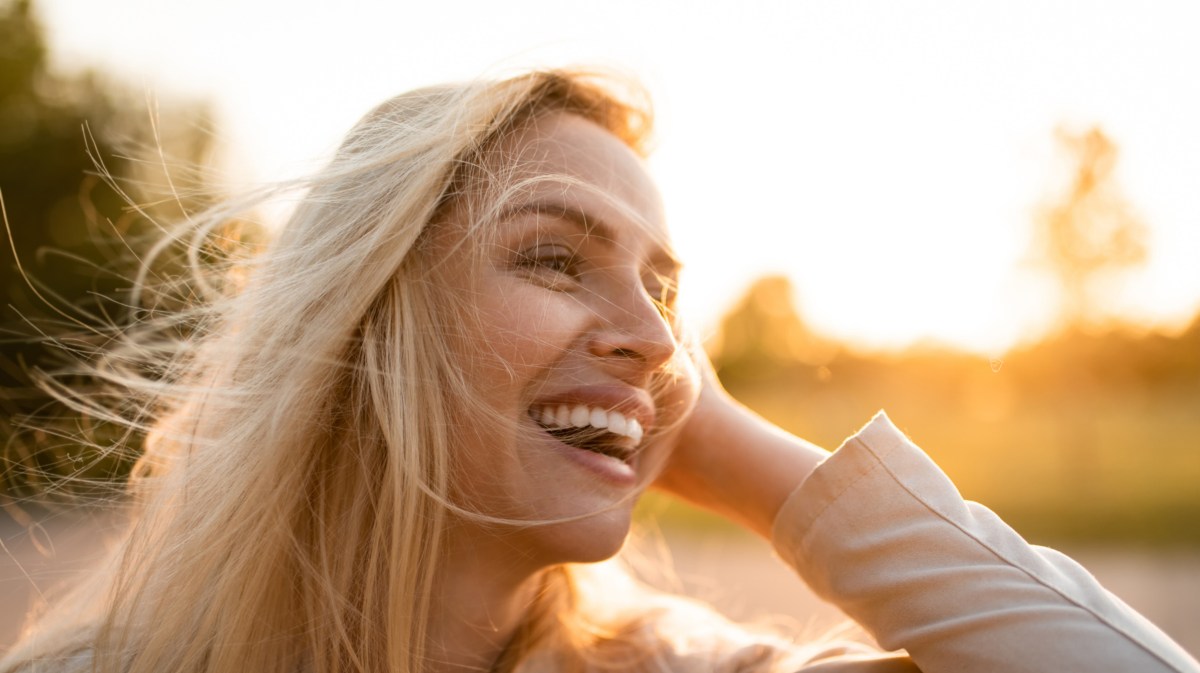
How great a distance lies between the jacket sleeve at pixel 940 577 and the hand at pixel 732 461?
0.33 ft

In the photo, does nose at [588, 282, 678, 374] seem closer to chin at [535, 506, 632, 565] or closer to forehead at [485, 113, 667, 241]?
forehead at [485, 113, 667, 241]

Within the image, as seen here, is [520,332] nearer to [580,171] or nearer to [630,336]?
[630,336]

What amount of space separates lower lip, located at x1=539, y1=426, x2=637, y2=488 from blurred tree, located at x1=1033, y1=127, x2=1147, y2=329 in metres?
5.76

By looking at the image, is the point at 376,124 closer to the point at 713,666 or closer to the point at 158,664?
the point at 158,664

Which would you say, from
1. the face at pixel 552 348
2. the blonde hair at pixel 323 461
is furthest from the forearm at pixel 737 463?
the blonde hair at pixel 323 461

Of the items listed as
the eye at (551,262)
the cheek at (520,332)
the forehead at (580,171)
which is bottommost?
the cheek at (520,332)

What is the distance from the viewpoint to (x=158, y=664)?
1.54m

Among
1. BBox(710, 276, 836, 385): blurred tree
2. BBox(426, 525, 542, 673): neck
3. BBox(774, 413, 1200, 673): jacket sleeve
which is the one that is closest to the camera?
BBox(774, 413, 1200, 673): jacket sleeve

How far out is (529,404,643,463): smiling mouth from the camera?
1.56 meters

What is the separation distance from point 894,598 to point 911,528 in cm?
13

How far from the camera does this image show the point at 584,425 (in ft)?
5.13

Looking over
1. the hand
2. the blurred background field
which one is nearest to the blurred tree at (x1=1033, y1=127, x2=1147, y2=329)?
the blurred background field

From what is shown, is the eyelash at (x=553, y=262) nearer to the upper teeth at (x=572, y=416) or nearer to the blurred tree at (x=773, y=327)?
the upper teeth at (x=572, y=416)

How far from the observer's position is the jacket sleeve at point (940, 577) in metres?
1.35
